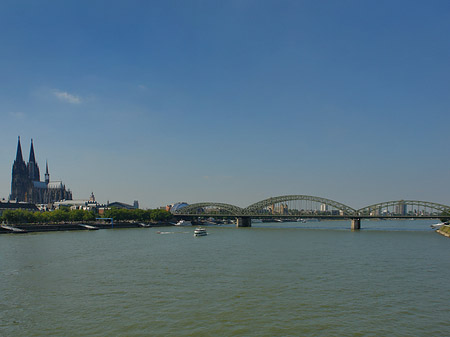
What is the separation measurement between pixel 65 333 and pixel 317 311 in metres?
11.8

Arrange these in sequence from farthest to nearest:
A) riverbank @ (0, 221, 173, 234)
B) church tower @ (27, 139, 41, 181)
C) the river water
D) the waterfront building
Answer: church tower @ (27, 139, 41, 181), the waterfront building, riverbank @ (0, 221, 173, 234), the river water

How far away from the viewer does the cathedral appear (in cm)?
18000

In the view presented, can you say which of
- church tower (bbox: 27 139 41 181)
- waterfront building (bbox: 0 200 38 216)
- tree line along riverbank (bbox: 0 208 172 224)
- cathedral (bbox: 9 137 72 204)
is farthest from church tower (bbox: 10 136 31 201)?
tree line along riverbank (bbox: 0 208 172 224)

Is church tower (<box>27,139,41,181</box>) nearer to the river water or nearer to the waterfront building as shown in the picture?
the waterfront building

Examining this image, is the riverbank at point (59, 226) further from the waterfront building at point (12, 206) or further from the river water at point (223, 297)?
the river water at point (223, 297)

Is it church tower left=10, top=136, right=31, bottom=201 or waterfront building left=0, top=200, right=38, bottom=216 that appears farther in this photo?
church tower left=10, top=136, right=31, bottom=201

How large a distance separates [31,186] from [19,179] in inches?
292

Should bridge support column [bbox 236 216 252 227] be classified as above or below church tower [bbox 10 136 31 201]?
below

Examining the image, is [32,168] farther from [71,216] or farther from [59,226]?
[59,226]

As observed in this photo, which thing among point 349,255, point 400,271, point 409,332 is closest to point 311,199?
point 349,255

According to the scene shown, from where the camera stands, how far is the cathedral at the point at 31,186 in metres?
180

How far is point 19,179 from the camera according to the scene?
591 feet

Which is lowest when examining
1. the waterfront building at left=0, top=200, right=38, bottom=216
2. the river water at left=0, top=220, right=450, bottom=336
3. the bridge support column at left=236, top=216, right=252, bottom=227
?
the river water at left=0, top=220, right=450, bottom=336

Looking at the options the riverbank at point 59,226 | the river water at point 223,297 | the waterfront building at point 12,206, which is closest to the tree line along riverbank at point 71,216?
the riverbank at point 59,226
